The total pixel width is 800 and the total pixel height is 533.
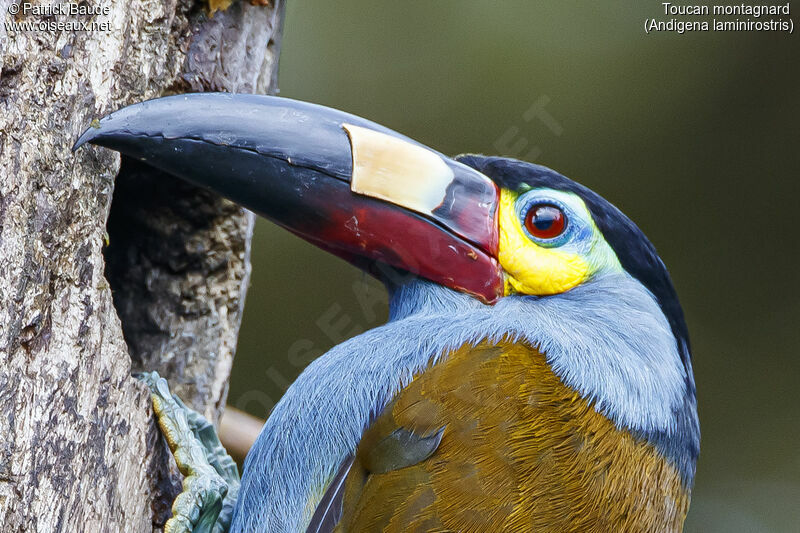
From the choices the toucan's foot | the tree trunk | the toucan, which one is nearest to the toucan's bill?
the toucan

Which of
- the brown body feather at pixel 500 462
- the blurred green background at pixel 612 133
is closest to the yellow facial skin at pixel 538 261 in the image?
the brown body feather at pixel 500 462

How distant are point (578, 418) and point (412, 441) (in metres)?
0.42

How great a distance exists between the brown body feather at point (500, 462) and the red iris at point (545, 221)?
1.23 feet

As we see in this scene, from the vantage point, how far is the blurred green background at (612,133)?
16.4 ft

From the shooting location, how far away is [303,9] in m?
5.14

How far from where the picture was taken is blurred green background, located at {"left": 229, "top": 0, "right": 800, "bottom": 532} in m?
4.98

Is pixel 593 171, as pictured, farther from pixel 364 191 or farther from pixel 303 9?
pixel 364 191

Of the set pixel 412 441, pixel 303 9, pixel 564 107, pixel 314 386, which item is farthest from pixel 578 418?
pixel 303 9

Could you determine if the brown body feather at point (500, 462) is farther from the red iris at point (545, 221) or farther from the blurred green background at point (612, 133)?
the blurred green background at point (612, 133)

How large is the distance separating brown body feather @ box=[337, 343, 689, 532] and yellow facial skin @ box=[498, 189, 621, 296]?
0.27 m

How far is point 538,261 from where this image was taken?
2.46 m

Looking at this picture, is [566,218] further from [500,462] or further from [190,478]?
[190,478]

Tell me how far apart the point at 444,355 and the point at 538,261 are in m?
0.42

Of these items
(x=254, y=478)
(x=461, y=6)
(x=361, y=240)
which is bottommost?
(x=254, y=478)
